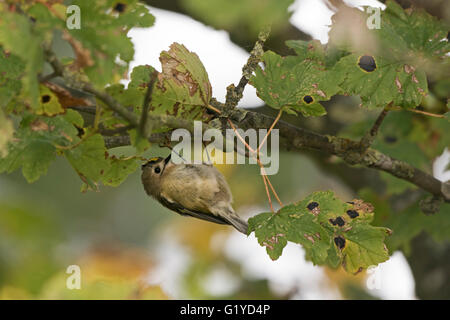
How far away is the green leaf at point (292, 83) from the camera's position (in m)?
1.80

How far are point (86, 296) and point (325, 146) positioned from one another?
1203 mm

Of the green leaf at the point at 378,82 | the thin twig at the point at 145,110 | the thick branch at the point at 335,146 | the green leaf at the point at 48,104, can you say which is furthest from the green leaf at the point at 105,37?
the green leaf at the point at 378,82

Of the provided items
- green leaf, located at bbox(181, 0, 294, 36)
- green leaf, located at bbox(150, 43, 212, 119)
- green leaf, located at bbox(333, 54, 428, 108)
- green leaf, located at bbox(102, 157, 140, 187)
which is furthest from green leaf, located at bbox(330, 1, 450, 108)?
green leaf, located at bbox(181, 0, 294, 36)

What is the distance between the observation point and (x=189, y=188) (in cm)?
252

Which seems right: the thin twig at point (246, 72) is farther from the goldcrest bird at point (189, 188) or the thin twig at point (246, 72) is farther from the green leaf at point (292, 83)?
the goldcrest bird at point (189, 188)

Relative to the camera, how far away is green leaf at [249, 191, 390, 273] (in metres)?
1.71

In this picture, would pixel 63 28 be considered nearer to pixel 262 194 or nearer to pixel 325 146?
pixel 325 146

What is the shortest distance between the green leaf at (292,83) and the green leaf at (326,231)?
0.33m

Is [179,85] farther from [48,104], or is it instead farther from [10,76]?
[10,76]

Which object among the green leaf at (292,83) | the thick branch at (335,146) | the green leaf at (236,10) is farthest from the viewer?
the thick branch at (335,146)

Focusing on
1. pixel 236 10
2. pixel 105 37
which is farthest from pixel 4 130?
pixel 236 10

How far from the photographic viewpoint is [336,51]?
6.57 feet

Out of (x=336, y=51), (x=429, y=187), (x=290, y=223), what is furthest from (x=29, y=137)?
(x=429, y=187)

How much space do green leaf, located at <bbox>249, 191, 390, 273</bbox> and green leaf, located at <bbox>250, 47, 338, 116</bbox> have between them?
0.33 metres
